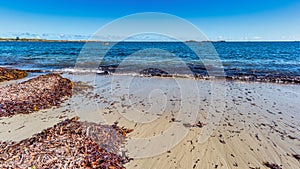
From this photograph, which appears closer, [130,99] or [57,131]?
[57,131]

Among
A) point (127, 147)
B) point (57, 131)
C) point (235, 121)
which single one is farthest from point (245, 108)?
point (57, 131)

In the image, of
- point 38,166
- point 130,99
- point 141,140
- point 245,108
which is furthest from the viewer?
point 130,99

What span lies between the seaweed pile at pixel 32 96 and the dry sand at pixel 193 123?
1.77 ft

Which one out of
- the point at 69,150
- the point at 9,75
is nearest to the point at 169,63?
the point at 9,75

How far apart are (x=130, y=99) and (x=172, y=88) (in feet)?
10.2

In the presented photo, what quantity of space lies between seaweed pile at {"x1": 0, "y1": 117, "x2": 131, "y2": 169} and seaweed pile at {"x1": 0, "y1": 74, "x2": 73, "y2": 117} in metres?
2.67

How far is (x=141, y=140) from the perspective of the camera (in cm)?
536

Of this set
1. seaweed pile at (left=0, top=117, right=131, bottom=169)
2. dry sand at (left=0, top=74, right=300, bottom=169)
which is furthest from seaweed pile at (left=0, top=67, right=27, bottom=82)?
seaweed pile at (left=0, top=117, right=131, bottom=169)

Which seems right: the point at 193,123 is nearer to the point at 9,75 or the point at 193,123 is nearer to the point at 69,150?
the point at 69,150

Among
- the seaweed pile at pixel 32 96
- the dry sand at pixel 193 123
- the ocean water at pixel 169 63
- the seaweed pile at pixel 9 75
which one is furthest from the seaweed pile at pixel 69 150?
the ocean water at pixel 169 63

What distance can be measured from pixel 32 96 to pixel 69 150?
5.53 metres

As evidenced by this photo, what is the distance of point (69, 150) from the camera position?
4.05 m

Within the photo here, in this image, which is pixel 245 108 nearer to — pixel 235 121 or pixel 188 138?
pixel 235 121

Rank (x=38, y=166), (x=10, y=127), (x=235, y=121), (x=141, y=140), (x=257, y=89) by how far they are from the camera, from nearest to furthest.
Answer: (x=38, y=166), (x=141, y=140), (x=10, y=127), (x=235, y=121), (x=257, y=89)
